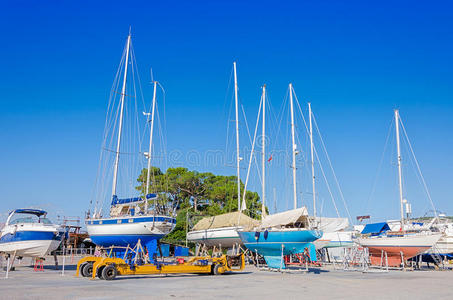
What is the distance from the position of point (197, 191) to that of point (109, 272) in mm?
37597

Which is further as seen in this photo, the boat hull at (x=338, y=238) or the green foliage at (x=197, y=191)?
the green foliage at (x=197, y=191)

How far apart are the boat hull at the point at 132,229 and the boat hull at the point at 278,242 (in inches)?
220

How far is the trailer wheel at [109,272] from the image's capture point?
17.3 meters

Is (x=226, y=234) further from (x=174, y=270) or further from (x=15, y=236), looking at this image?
(x=15, y=236)

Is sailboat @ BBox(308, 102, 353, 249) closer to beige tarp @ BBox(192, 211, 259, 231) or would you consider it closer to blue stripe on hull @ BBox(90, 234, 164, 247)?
beige tarp @ BBox(192, 211, 259, 231)

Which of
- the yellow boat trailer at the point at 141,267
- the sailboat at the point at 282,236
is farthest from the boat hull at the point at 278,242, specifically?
the yellow boat trailer at the point at 141,267

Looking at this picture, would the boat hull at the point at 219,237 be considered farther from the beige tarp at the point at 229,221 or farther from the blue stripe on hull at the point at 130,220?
the blue stripe on hull at the point at 130,220

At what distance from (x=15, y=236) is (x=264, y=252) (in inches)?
612

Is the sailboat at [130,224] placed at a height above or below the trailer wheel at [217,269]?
above

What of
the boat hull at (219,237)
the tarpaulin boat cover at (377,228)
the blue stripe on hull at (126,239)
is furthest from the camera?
the boat hull at (219,237)

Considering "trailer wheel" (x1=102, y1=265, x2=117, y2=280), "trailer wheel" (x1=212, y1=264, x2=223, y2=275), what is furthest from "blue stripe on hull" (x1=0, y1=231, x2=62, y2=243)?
"trailer wheel" (x1=212, y1=264, x2=223, y2=275)

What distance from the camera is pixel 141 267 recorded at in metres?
18.4

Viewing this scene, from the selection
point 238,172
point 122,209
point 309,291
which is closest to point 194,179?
point 238,172

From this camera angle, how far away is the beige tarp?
30691 millimetres
